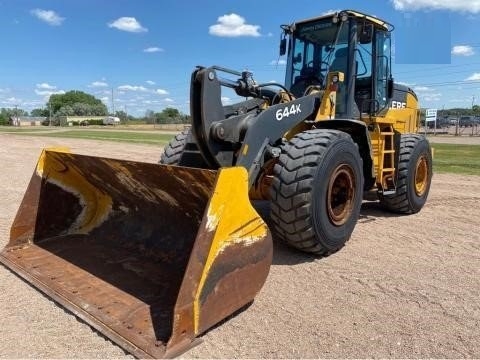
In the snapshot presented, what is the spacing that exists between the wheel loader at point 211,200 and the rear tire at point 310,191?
11 mm

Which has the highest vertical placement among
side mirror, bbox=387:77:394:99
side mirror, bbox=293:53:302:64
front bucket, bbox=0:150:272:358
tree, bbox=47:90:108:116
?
tree, bbox=47:90:108:116

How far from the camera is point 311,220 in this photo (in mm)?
4242

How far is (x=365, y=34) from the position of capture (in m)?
5.88

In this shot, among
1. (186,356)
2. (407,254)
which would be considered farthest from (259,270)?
(407,254)

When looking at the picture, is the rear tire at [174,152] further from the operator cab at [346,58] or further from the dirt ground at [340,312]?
the dirt ground at [340,312]

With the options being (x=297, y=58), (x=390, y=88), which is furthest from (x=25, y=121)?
(x=390, y=88)

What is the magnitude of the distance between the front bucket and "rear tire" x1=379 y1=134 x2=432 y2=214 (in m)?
3.77

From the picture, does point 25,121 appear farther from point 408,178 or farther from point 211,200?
point 211,200

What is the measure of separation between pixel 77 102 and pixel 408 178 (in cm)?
13499

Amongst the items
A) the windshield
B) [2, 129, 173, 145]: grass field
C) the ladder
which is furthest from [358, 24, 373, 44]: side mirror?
[2, 129, 173, 145]: grass field

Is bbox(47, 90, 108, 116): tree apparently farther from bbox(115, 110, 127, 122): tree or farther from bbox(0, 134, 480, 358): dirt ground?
bbox(0, 134, 480, 358): dirt ground

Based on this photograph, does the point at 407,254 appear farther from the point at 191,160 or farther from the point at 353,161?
the point at 191,160

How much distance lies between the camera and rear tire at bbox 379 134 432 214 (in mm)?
6648

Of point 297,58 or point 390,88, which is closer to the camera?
point 297,58
